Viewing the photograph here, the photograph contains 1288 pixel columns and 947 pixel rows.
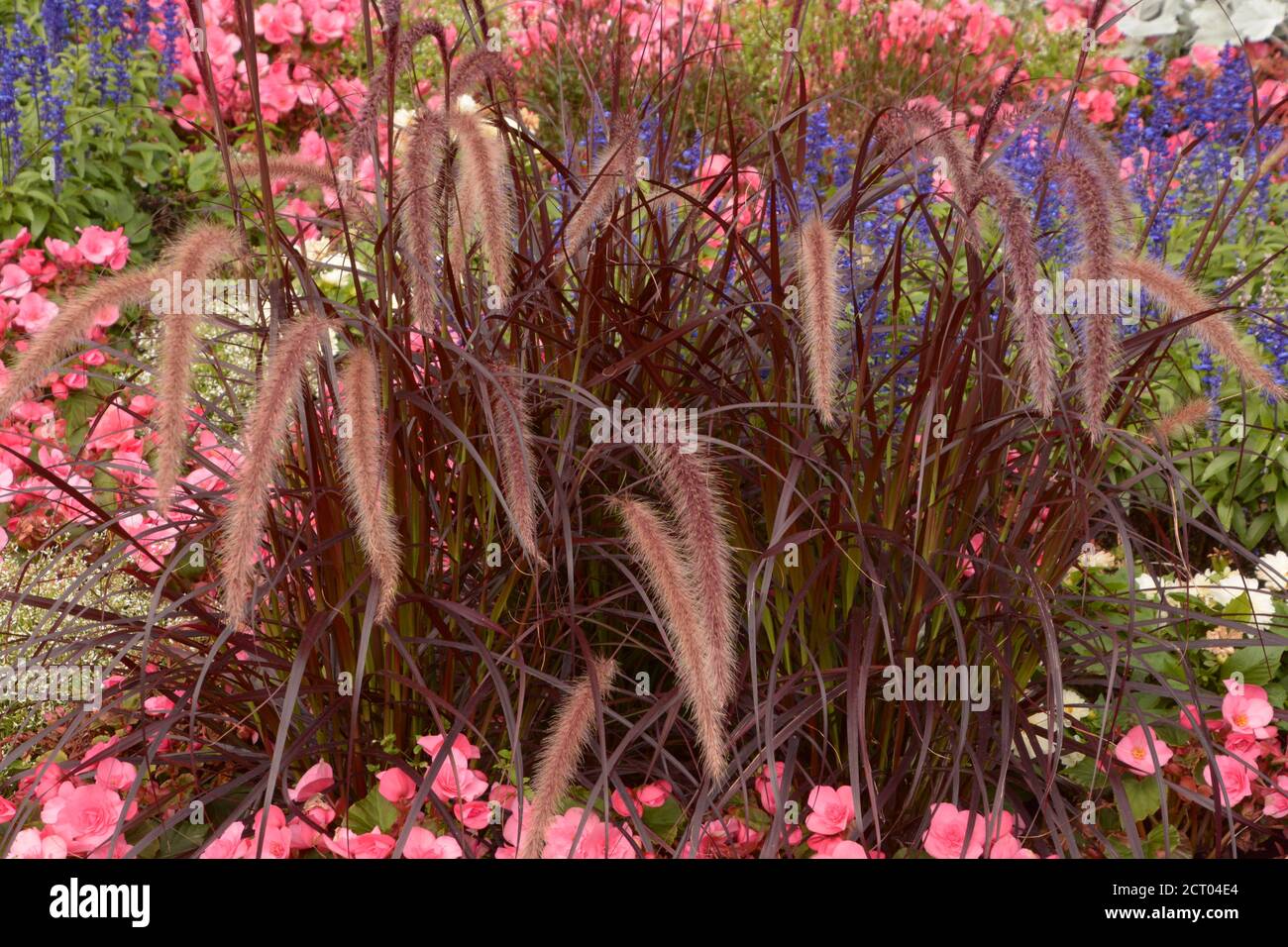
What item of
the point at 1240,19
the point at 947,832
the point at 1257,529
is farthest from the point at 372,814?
the point at 1240,19

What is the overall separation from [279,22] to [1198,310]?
6.07 m

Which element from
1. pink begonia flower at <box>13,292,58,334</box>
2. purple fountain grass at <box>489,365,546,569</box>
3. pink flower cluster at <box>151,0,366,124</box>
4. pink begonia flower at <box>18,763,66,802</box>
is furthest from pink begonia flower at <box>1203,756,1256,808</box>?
pink flower cluster at <box>151,0,366,124</box>

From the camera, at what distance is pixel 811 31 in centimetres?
807

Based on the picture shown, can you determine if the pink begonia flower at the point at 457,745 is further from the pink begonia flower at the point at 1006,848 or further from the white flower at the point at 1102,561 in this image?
the white flower at the point at 1102,561

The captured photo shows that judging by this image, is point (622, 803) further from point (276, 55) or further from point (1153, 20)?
point (1153, 20)

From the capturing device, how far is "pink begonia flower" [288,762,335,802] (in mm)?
2746

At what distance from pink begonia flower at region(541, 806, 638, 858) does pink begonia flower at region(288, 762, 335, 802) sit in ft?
1.59

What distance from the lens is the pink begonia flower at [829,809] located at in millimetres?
2670

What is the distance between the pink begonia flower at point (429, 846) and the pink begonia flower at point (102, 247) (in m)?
3.18

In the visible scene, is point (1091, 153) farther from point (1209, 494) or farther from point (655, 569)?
point (1209, 494)

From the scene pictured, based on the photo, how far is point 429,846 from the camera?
2654 mm

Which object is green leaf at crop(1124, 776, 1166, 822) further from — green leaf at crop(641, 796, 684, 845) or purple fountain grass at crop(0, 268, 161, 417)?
purple fountain grass at crop(0, 268, 161, 417)

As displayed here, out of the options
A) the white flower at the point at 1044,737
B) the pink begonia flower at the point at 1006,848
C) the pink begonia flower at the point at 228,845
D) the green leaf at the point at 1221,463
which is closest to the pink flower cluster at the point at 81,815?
the pink begonia flower at the point at 228,845

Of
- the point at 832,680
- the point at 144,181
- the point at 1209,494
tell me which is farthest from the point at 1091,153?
the point at 144,181
